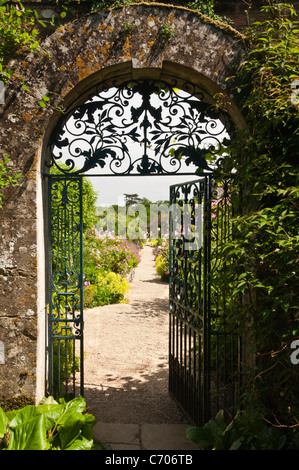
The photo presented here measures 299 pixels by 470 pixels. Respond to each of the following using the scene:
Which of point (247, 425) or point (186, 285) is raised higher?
point (186, 285)

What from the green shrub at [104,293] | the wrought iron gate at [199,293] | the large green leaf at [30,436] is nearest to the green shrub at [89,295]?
the green shrub at [104,293]

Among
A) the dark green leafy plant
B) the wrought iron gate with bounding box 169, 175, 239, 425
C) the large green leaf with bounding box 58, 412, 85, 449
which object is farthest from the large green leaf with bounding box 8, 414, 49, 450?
the dark green leafy plant

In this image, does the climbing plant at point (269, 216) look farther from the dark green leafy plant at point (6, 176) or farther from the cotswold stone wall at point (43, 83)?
the dark green leafy plant at point (6, 176)

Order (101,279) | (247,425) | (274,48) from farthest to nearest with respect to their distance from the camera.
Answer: (101,279) < (274,48) < (247,425)

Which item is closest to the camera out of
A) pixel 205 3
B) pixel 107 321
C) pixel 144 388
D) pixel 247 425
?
pixel 247 425

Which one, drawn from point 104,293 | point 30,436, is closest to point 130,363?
point 30,436

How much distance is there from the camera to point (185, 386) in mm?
4602

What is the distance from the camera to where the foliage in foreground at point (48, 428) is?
3055 mm

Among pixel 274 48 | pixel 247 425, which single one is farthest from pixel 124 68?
Result: pixel 247 425

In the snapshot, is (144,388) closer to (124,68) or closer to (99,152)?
(99,152)

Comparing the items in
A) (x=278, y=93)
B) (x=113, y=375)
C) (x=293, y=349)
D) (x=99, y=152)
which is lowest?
(x=113, y=375)

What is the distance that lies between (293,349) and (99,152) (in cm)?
239
